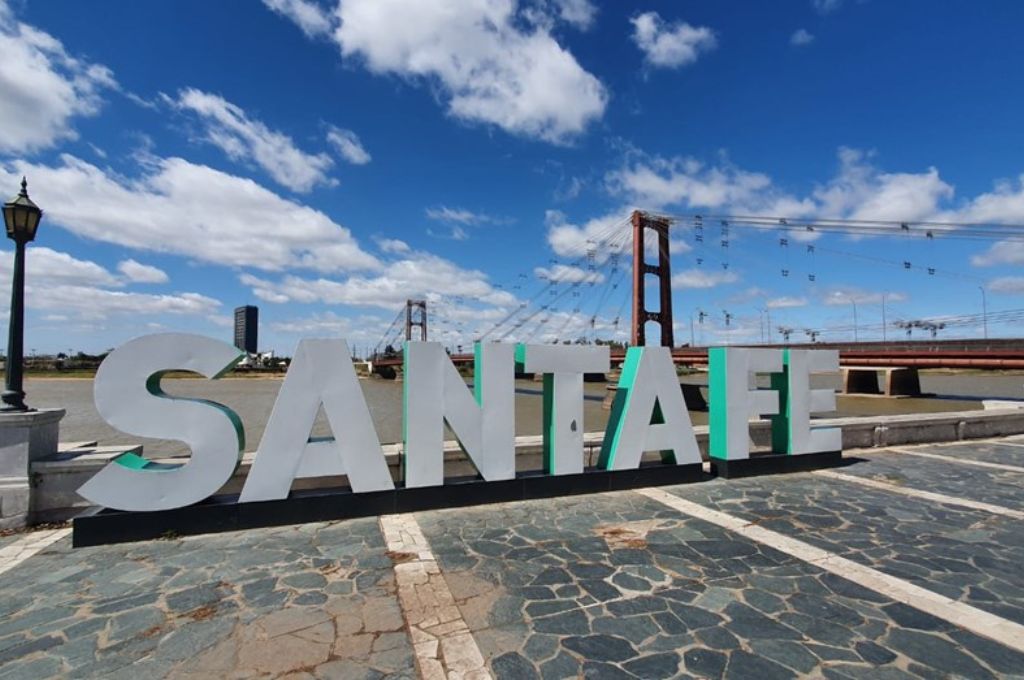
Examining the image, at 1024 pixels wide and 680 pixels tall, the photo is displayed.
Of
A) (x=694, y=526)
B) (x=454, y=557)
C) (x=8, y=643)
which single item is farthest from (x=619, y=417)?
(x=8, y=643)

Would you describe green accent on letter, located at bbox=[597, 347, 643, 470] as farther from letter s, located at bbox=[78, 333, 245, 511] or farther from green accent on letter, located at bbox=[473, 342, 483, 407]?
letter s, located at bbox=[78, 333, 245, 511]

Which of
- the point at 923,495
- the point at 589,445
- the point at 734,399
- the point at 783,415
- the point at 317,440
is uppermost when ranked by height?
the point at 734,399

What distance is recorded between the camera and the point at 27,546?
445cm

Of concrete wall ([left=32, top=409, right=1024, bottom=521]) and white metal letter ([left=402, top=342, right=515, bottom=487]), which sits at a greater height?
white metal letter ([left=402, top=342, right=515, bottom=487])

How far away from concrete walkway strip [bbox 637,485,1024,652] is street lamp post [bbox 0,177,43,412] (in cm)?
657

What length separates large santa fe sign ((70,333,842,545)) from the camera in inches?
181

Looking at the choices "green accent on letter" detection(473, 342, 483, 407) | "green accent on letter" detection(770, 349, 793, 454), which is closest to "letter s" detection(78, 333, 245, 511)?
"green accent on letter" detection(473, 342, 483, 407)

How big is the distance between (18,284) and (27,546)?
2443 millimetres

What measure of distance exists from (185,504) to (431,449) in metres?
2.22

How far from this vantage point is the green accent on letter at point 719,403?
6.71 meters

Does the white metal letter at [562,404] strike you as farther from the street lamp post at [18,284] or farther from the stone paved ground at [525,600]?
the street lamp post at [18,284]

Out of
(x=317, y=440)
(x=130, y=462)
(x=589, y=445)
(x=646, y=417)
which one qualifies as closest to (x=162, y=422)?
(x=130, y=462)

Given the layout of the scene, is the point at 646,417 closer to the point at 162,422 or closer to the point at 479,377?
the point at 479,377

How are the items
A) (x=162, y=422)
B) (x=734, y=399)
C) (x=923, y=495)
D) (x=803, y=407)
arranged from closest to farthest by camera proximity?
(x=162, y=422) < (x=923, y=495) < (x=734, y=399) < (x=803, y=407)
